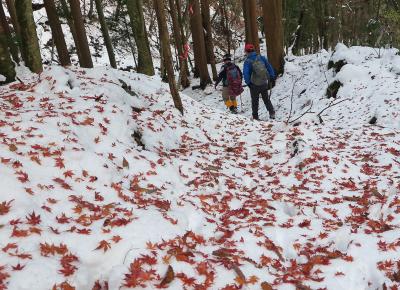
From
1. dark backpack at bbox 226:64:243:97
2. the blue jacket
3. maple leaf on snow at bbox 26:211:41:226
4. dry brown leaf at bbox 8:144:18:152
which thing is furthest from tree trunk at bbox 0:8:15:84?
dark backpack at bbox 226:64:243:97

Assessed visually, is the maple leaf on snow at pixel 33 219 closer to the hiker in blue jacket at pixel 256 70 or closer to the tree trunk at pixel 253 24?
the hiker in blue jacket at pixel 256 70

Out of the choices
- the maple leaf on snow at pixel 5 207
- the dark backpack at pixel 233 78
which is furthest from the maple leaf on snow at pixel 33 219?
the dark backpack at pixel 233 78

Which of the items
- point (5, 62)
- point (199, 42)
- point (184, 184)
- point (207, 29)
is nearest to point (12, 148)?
point (184, 184)

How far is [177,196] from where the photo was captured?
18.4 ft

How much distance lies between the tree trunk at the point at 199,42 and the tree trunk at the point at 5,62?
36.0 feet

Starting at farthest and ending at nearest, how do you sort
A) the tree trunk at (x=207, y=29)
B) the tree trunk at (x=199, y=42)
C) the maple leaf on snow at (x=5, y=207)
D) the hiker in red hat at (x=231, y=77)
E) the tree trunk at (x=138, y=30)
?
the tree trunk at (x=207, y=29), the tree trunk at (x=199, y=42), the hiker in red hat at (x=231, y=77), the tree trunk at (x=138, y=30), the maple leaf on snow at (x=5, y=207)

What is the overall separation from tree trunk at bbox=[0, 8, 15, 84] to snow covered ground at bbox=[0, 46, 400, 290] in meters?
0.55

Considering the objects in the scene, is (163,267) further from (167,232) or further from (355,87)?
(355,87)

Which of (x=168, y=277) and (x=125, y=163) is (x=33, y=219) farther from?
(x=125, y=163)

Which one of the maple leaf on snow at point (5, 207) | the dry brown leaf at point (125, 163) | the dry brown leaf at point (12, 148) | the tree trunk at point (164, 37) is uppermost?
the tree trunk at point (164, 37)

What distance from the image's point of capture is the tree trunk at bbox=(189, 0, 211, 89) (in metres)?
18.4

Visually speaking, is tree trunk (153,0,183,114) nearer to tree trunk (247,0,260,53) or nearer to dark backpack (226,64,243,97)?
dark backpack (226,64,243,97)

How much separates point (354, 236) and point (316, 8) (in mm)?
20434

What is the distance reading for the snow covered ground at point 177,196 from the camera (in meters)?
3.49
